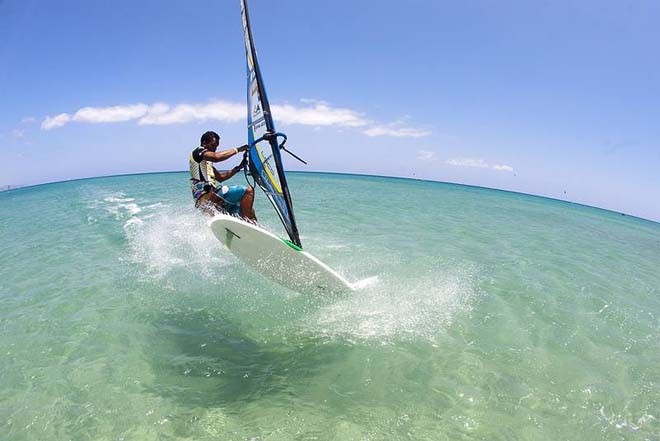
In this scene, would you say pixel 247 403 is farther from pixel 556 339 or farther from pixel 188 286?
pixel 556 339

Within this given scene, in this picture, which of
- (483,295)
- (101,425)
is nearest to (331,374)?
(101,425)

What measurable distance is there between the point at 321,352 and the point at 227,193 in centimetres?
329

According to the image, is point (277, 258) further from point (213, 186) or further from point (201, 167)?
point (201, 167)

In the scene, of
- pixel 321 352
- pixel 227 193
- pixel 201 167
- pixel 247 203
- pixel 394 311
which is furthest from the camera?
pixel 247 203

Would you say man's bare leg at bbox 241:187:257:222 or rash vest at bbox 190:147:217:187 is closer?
rash vest at bbox 190:147:217:187

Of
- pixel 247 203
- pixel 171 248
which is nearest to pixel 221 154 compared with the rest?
pixel 247 203

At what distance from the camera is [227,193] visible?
6.64m

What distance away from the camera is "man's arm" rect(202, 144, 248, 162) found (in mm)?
5996

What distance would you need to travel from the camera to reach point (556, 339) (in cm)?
593

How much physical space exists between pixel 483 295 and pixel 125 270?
313 inches

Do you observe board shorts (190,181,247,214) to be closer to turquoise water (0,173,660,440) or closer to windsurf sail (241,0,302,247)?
windsurf sail (241,0,302,247)

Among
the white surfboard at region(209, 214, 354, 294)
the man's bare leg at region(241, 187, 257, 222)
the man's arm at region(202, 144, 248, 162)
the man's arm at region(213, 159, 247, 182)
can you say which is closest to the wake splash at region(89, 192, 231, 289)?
the man's arm at region(213, 159, 247, 182)

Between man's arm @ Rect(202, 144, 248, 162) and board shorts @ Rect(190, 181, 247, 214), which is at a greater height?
man's arm @ Rect(202, 144, 248, 162)

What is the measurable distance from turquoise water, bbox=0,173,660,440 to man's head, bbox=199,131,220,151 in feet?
9.11
